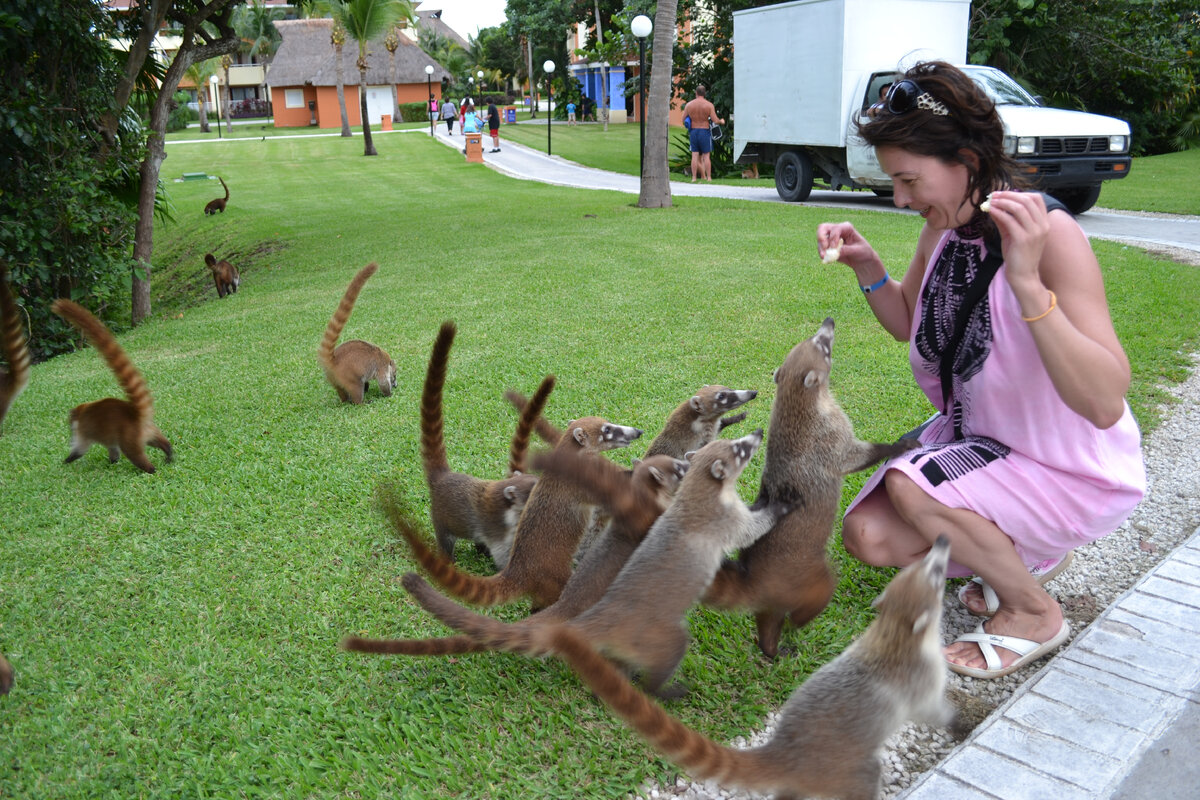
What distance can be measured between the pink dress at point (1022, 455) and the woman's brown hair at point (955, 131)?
17cm

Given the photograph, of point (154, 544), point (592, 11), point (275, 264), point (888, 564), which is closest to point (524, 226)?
point (275, 264)

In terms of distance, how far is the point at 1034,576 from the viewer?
9.07 feet

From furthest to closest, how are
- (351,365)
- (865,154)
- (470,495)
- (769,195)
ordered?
(769,195), (865,154), (351,365), (470,495)

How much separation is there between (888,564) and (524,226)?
9778mm

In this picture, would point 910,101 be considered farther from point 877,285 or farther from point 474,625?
point 474,625

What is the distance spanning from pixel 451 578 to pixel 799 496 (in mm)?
1067

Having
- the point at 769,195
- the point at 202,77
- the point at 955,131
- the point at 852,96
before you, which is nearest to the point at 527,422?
the point at 955,131

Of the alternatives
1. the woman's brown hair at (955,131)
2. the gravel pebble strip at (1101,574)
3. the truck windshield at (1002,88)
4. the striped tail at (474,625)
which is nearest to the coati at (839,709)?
the gravel pebble strip at (1101,574)

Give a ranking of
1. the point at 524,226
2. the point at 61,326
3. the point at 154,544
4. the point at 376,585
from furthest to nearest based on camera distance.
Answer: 1. the point at 524,226
2. the point at 61,326
3. the point at 154,544
4. the point at 376,585

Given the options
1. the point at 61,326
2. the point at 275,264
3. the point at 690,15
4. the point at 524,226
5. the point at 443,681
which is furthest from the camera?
the point at 690,15

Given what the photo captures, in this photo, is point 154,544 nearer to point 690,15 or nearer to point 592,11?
point 690,15

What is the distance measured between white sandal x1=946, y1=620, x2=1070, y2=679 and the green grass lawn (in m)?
0.34

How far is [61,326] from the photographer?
8.05 meters

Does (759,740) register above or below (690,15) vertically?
below
